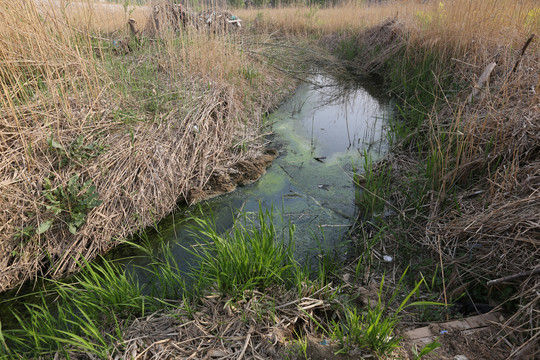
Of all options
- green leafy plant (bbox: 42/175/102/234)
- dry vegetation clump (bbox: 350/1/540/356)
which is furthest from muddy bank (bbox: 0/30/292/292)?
dry vegetation clump (bbox: 350/1/540/356)

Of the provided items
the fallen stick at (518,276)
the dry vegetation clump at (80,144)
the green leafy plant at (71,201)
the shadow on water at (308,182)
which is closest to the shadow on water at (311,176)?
the shadow on water at (308,182)

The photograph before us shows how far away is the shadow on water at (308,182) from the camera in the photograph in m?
2.44

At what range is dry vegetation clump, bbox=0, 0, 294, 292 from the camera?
7.03ft

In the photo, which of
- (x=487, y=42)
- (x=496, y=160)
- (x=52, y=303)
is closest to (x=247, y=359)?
(x=52, y=303)

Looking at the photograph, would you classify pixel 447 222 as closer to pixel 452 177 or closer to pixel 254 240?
pixel 452 177

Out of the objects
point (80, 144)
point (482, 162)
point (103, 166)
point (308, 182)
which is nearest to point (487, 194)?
point (482, 162)

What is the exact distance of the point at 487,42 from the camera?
353cm

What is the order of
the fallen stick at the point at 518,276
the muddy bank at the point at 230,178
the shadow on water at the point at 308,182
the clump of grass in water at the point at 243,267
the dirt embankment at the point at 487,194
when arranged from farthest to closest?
the muddy bank at the point at 230,178 < the shadow on water at the point at 308,182 < the clump of grass in water at the point at 243,267 < the dirt embankment at the point at 487,194 < the fallen stick at the point at 518,276

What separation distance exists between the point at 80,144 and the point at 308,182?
6.68 feet

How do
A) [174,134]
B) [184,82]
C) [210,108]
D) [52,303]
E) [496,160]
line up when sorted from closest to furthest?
[52,303]
[496,160]
[174,134]
[210,108]
[184,82]

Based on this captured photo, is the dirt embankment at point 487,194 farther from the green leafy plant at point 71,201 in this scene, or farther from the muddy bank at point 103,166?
the green leafy plant at point 71,201

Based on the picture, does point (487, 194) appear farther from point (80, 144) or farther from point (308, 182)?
point (80, 144)

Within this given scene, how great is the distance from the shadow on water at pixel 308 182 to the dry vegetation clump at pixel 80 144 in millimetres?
276

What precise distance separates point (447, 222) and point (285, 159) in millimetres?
1954
